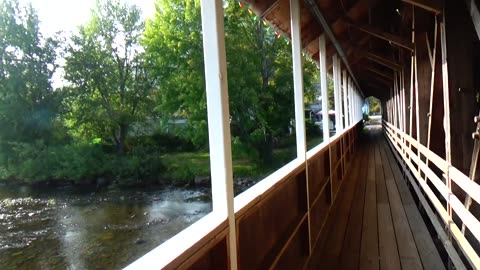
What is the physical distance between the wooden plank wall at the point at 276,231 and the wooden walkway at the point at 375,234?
0.19 metres

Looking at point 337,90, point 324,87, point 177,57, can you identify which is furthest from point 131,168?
point 324,87

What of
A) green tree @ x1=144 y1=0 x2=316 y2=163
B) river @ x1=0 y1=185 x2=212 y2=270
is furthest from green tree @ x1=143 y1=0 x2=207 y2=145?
river @ x1=0 y1=185 x2=212 y2=270

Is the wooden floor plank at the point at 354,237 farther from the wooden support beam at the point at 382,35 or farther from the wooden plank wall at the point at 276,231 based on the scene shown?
the wooden support beam at the point at 382,35

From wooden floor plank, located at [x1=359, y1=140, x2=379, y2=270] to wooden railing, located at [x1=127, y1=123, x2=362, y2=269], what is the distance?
1.26 ft

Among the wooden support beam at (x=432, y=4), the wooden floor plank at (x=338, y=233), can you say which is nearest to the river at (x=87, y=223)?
the wooden floor plank at (x=338, y=233)

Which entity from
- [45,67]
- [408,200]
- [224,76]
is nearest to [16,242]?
[45,67]

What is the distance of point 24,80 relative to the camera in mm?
6305

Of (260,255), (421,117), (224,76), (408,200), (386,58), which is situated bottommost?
(408,200)

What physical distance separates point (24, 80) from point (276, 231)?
5967 millimetres

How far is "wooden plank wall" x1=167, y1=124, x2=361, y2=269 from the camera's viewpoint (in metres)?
1.24

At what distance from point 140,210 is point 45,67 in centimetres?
642

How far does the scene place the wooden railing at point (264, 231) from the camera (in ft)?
3.36

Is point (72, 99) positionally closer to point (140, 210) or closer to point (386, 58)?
point (140, 210)

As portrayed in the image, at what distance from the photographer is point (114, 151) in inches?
409
